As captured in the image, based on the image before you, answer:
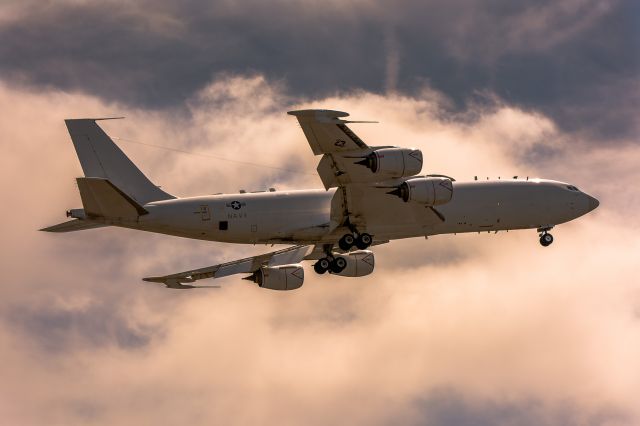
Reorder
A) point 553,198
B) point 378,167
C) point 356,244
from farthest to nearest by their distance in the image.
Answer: point 553,198 → point 356,244 → point 378,167

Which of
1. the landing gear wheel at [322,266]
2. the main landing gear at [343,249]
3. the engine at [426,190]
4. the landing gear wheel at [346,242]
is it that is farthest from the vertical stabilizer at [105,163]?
the engine at [426,190]

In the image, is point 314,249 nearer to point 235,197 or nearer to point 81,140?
point 235,197

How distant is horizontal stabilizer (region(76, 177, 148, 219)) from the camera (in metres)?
57.5

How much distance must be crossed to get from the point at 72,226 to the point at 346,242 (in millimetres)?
17166

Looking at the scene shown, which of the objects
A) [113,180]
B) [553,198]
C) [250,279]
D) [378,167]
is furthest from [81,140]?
[553,198]

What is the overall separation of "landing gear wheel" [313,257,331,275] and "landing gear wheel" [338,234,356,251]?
2931 mm

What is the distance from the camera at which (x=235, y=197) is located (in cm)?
6456

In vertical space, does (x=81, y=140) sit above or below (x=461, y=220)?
above

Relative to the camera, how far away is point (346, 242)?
208 ft

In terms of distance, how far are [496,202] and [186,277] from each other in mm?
21765

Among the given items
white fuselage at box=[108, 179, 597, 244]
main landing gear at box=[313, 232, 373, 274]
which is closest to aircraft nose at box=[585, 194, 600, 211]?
white fuselage at box=[108, 179, 597, 244]

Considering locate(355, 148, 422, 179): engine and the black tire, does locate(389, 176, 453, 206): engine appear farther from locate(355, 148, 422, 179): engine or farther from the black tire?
the black tire

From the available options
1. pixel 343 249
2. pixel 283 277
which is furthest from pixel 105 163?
pixel 343 249

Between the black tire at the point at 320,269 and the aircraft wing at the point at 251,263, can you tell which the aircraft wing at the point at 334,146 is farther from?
the aircraft wing at the point at 251,263
